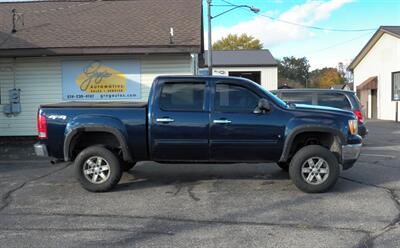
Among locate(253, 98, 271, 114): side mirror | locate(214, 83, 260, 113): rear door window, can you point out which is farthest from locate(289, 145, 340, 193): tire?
locate(214, 83, 260, 113): rear door window

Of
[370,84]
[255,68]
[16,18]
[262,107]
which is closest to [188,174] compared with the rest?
[262,107]

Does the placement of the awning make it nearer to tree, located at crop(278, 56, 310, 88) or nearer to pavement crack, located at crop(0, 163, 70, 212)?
pavement crack, located at crop(0, 163, 70, 212)

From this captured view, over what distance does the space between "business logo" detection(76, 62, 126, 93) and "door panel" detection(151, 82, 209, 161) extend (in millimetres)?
7457

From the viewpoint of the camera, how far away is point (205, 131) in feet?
25.3

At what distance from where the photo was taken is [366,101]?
3306 centimetres

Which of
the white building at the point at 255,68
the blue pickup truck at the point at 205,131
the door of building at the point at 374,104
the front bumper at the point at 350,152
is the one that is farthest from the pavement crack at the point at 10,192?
the white building at the point at 255,68

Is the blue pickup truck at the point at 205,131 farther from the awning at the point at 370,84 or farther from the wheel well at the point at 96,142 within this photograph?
the awning at the point at 370,84

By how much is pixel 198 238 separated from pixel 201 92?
312 centimetres

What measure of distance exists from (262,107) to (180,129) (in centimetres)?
140

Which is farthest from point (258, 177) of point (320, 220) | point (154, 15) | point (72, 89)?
point (154, 15)

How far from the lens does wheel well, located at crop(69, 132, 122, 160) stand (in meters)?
8.10

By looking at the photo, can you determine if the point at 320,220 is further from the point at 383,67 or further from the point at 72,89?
the point at 383,67

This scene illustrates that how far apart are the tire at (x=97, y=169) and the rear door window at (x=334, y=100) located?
731cm

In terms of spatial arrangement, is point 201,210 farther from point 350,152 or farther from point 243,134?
point 350,152
